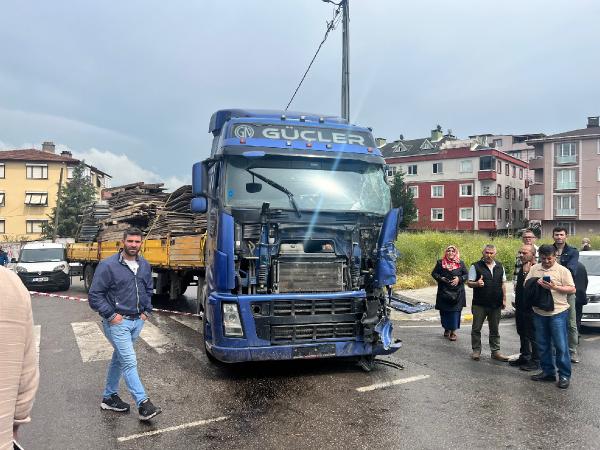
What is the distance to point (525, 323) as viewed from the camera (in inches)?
277

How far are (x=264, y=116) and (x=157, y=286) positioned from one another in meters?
6.35

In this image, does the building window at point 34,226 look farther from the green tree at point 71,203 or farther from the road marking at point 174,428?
the road marking at point 174,428

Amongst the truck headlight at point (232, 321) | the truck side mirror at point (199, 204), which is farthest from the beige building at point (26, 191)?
the truck headlight at point (232, 321)

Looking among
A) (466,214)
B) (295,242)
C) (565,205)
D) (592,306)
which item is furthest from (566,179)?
(295,242)

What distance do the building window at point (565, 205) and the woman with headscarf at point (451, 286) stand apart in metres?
49.3

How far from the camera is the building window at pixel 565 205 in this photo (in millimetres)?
51812

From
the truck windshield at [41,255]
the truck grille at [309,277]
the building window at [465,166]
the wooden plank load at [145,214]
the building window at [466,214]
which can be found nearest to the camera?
the truck grille at [309,277]

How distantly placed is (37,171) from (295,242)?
55614 millimetres

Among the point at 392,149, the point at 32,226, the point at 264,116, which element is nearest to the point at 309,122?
the point at 264,116

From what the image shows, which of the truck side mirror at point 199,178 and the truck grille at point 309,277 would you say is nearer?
the truck grille at point 309,277

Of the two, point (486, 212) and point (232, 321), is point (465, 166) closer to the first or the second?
point (486, 212)

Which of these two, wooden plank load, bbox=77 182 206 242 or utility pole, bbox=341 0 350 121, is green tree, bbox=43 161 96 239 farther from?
utility pole, bbox=341 0 350 121

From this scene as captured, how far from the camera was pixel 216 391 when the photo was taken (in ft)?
19.1

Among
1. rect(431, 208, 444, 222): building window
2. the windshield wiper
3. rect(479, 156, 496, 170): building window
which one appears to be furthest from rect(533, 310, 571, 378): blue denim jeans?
rect(431, 208, 444, 222): building window
